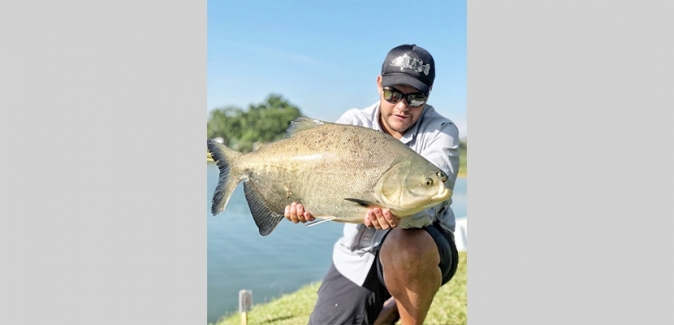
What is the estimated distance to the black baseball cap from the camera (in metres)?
3.54

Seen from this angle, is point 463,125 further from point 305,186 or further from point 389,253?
point 305,186

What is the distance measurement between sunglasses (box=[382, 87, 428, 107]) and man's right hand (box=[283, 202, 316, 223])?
0.91m

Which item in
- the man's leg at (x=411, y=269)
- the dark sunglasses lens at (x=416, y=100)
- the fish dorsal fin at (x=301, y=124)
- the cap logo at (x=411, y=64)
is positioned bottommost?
the man's leg at (x=411, y=269)

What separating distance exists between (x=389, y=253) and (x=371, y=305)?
0.58 metres

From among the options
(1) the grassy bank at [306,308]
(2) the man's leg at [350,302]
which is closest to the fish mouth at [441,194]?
(2) the man's leg at [350,302]

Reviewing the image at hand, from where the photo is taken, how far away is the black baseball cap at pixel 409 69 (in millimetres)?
3545

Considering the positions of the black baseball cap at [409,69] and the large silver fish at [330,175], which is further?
the black baseball cap at [409,69]

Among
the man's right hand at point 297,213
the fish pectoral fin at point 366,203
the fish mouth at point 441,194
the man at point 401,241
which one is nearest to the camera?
the fish mouth at point 441,194

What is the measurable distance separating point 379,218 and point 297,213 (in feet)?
1.49

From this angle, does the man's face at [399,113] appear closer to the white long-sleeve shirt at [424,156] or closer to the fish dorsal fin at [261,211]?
the white long-sleeve shirt at [424,156]

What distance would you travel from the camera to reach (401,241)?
3.69 metres

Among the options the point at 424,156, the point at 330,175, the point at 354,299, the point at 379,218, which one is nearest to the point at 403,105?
the point at 424,156

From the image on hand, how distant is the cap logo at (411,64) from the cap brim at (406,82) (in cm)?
5

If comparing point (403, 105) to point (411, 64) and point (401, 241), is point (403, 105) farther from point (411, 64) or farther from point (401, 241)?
point (401, 241)
